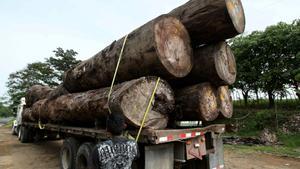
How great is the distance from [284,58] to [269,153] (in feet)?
26.1

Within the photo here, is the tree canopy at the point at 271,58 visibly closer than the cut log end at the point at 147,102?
No

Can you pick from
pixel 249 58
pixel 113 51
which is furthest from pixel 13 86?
pixel 113 51

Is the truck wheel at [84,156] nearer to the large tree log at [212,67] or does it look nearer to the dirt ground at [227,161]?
the large tree log at [212,67]

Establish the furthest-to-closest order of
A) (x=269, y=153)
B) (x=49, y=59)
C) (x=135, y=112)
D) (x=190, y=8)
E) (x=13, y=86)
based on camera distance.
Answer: (x=13, y=86)
(x=49, y=59)
(x=269, y=153)
(x=190, y=8)
(x=135, y=112)

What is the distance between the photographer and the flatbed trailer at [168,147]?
3.58 metres

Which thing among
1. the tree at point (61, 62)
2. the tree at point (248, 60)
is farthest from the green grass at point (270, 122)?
the tree at point (61, 62)

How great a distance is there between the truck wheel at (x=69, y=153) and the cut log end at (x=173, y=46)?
2826mm

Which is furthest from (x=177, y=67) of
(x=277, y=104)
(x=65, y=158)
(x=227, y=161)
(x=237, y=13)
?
(x=277, y=104)

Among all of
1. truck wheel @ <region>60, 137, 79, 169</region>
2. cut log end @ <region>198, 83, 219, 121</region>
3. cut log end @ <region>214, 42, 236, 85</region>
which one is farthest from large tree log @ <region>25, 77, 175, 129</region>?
cut log end @ <region>214, 42, 236, 85</region>

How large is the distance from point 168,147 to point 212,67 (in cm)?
155

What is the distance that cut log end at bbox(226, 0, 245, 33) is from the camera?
12.9 ft

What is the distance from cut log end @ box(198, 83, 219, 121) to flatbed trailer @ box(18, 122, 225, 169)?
260 millimetres

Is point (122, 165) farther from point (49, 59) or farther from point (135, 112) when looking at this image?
point (49, 59)

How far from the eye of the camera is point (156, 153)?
12.0 feet
